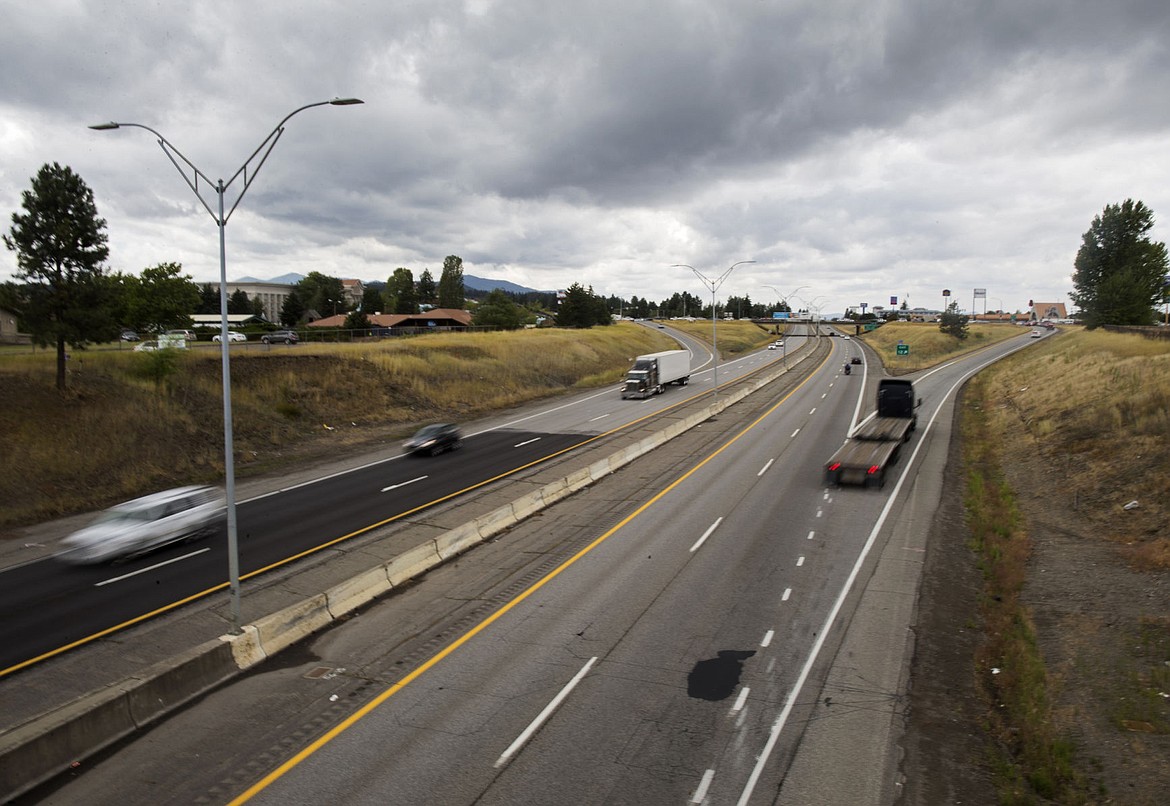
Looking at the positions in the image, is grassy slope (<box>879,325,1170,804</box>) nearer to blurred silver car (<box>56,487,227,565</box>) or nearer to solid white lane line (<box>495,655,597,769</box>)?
solid white lane line (<box>495,655,597,769</box>)

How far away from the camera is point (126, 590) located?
16.7 metres

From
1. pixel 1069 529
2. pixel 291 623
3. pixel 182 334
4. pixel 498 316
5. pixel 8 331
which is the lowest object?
pixel 291 623

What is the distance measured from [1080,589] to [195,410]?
36913 mm

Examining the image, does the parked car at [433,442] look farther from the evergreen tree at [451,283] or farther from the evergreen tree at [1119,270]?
the evergreen tree at [451,283]

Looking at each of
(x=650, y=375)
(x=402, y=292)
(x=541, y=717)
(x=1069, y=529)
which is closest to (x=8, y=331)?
(x=650, y=375)

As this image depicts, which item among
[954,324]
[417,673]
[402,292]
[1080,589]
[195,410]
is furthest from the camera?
[402,292]

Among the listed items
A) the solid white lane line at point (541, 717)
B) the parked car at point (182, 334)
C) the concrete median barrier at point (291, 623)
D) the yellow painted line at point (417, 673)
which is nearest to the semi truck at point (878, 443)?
the yellow painted line at point (417, 673)

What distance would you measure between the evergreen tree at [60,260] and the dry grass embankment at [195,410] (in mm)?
3782

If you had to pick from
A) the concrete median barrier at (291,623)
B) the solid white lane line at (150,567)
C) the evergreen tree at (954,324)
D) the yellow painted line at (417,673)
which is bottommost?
the solid white lane line at (150,567)

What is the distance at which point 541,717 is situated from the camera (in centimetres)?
1068

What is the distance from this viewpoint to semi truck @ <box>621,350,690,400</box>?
56000 mm

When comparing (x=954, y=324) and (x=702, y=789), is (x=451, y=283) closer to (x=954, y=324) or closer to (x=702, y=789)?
(x=954, y=324)

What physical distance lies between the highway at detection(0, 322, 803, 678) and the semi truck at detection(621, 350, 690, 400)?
1679cm

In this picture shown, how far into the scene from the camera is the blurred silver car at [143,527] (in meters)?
18.5
